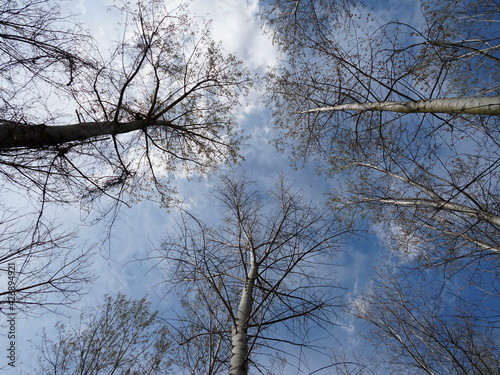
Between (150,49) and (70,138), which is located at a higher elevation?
(150,49)

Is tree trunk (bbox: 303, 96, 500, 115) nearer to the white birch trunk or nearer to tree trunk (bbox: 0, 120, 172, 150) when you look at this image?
the white birch trunk

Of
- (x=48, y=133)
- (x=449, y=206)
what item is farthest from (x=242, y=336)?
(x=449, y=206)

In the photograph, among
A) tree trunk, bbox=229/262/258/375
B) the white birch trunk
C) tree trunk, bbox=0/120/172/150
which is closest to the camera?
tree trunk, bbox=229/262/258/375

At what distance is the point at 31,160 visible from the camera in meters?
3.51

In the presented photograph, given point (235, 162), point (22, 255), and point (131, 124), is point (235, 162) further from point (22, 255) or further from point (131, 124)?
point (22, 255)

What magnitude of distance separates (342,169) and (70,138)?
619 cm

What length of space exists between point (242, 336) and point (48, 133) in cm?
368

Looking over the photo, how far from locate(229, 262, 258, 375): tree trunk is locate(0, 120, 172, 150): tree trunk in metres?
3.33

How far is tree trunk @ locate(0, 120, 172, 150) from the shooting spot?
3.20m

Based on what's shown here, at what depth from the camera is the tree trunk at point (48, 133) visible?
3.20 m

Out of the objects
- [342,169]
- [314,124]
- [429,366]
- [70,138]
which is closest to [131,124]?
[70,138]

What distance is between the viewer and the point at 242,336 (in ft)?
11.1

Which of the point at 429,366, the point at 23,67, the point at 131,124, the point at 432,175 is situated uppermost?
the point at 432,175

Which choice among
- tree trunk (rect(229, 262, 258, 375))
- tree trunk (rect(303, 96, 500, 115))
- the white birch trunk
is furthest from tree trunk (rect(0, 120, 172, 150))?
the white birch trunk
